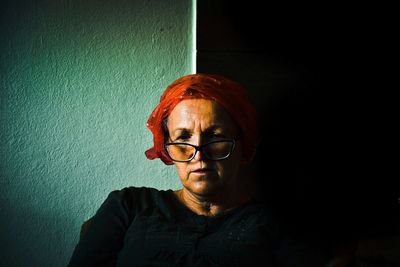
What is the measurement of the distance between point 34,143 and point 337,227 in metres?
1.39

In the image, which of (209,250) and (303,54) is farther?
(303,54)

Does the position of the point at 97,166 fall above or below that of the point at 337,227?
above

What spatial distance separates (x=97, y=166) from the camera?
1.60 meters

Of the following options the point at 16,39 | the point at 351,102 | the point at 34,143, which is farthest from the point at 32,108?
the point at 351,102

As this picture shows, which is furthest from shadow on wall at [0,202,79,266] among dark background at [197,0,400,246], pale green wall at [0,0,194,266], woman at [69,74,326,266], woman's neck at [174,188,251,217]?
dark background at [197,0,400,246]

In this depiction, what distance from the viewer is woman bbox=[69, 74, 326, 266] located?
1170 millimetres

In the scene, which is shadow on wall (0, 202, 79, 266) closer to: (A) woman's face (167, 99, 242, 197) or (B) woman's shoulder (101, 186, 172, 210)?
(B) woman's shoulder (101, 186, 172, 210)

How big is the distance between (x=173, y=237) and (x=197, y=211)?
144 mm

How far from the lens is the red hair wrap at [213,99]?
3.92 ft

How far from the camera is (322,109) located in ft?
5.35

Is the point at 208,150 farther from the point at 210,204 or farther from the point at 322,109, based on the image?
the point at 322,109

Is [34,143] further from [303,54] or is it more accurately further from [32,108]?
[303,54]

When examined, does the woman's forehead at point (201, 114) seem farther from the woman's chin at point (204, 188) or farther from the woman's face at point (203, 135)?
the woman's chin at point (204, 188)

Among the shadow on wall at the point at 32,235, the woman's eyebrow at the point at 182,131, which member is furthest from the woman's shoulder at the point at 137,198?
the shadow on wall at the point at 32,235
